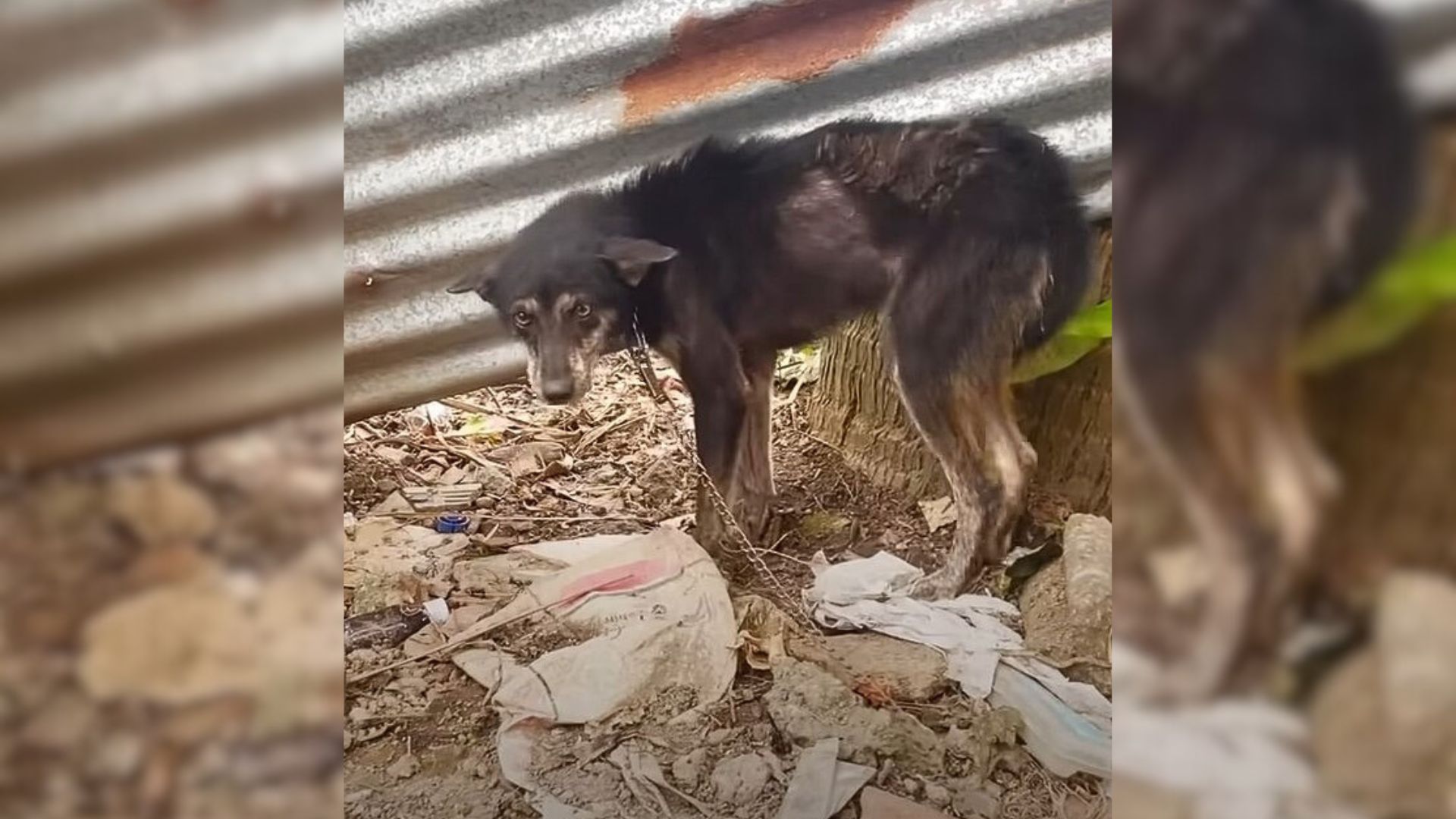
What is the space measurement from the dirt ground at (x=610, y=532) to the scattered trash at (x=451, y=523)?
1cm

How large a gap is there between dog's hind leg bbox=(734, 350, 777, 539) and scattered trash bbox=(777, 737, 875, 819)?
0.31m

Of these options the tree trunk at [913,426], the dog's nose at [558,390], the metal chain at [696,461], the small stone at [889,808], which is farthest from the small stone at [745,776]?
the dog's nose at [558,390]

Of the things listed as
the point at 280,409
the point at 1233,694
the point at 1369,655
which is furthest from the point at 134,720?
the point at 1369,655

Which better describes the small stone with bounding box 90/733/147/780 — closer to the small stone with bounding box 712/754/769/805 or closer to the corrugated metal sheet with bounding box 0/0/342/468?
the corrugated metal sheet with bounding box 0/0/342/468

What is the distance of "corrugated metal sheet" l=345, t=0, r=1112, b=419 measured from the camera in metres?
1.42

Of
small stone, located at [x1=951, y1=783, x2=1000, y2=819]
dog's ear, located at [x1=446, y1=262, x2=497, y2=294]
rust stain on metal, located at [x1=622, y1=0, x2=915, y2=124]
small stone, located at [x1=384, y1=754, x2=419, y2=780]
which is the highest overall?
rust stain on metal, located at [x1=622, y1=0, x2=915, y2=124]

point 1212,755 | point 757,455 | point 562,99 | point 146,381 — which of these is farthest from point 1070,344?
point 146,381

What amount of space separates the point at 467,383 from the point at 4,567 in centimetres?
64

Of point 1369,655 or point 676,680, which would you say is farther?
point 676,680

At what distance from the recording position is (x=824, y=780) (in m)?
1.45

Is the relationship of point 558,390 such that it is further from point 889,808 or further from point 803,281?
point 889,808

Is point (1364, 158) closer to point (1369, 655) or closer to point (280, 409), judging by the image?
point (1369, 655)

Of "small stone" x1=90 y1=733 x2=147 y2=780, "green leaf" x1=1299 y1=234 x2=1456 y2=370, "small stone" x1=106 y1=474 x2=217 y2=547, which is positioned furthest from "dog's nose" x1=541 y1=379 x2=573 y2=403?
"green leaf" x1=1299 y1=234 x2=1456 y2=370

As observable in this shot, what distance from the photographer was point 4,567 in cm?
138
